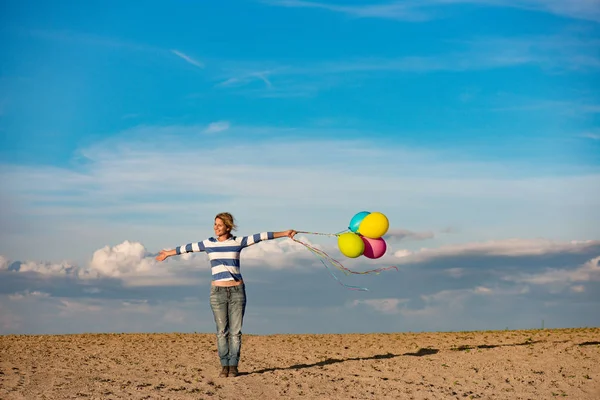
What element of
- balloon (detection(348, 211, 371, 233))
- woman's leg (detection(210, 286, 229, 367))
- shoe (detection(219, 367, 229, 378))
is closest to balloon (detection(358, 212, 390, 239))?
balloon (detection(348, 211, 371, 233))

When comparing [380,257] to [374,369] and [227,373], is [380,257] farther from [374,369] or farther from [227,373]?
[227,373]

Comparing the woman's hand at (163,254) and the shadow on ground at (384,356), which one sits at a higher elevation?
the woman's hand at (163,254)

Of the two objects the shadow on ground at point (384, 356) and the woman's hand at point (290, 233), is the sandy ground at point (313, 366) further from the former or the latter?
the woman's hand at point (290, 233)

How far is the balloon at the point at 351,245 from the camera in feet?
49.0

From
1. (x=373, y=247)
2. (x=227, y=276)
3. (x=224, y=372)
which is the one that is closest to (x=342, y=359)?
(x=373, y=247)

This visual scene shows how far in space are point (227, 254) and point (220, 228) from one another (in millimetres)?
523

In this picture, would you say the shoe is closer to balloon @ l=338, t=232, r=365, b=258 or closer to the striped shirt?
the striped shirt

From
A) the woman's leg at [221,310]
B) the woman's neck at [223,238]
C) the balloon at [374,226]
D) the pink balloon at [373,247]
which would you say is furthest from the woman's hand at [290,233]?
the pink balloon at [373,247]

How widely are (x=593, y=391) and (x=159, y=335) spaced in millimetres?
12637

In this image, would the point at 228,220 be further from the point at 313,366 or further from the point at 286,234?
the point at 313,366

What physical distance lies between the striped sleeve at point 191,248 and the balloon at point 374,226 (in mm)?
3522

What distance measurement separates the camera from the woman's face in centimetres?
1385

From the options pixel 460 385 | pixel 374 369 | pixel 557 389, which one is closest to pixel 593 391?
pixel 557 389

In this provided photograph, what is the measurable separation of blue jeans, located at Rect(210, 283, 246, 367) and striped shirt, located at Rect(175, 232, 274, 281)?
9.3 inches
